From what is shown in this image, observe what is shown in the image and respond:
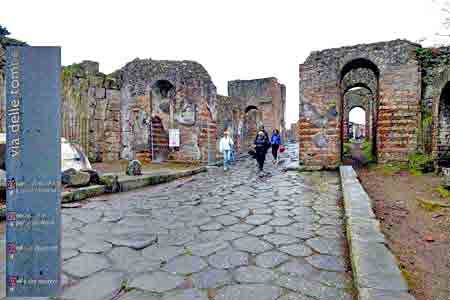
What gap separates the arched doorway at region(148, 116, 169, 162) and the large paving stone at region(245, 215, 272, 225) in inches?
359

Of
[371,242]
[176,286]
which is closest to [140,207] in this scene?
[176,286]

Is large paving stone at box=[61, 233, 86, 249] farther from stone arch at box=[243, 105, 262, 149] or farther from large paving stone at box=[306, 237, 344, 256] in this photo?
stone arch at box=[243, 105, 262, 149]

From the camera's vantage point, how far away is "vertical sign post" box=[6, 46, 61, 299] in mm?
1905

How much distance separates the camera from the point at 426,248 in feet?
9.97

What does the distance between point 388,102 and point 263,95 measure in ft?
50.7

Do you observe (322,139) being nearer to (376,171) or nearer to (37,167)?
(376,171)

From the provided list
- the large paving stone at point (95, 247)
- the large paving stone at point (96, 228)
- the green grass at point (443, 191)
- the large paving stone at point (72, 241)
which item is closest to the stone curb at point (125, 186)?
the large paving stone at point (96, 228)

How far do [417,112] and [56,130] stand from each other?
983 cm

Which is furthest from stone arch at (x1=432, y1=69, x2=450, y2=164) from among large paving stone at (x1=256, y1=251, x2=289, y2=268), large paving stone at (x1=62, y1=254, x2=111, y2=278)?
large paving stone at (x1=62, y1=254, x2=111, y2=278)

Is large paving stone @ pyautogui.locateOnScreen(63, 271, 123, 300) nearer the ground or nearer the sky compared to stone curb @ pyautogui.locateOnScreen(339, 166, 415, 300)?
nearer the ground

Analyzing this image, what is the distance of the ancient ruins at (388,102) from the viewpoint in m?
8.69

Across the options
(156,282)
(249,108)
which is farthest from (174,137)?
(249,108)

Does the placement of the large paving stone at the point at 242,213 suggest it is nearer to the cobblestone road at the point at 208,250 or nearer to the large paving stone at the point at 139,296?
the cobblestone road at the point at 208,250

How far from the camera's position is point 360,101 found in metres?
23.7
